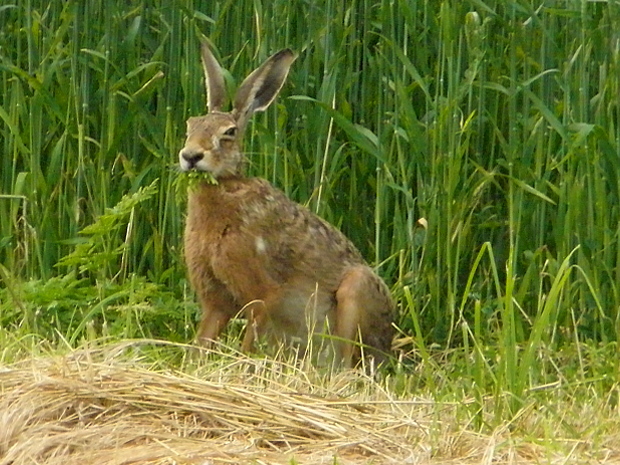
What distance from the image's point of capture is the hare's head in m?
6.05

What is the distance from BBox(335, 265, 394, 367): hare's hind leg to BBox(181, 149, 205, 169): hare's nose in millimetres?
869

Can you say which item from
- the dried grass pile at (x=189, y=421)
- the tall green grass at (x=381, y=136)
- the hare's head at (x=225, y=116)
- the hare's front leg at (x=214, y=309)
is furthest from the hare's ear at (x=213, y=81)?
the dried grass pile at (x=189, y=421)

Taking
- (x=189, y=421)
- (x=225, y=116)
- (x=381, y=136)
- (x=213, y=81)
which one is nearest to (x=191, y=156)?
(x=225, y=116)

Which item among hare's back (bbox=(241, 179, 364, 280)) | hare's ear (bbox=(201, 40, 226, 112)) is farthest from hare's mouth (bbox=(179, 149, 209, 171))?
hare's ear (bbox=(201, 40, 226, 112))

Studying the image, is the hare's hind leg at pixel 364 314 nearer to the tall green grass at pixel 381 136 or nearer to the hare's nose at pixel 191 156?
the tall green grass at pixel 381 136

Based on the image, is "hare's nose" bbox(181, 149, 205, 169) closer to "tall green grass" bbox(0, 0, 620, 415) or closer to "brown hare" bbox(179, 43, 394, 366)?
"brown hare" bbox(179, 43, 394, 366)

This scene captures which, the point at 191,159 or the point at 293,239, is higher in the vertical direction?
the point at 191,159

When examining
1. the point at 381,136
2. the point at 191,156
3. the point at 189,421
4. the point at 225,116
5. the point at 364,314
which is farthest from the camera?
the point at 381,136

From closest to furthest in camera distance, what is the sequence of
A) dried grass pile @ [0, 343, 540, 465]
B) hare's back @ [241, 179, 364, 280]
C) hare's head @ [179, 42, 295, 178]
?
dried grass pile @ [0, 343, 540, 465] → hare's head @ [179, 42, 295, 178] → hare's back @ [241, 179, 364, 280]

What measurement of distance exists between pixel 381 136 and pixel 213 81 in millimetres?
809

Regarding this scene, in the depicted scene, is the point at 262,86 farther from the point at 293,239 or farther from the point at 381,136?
the point at 293,239

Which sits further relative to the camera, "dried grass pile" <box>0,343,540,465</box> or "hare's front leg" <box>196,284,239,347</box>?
"hare's front leg" <box>196,284,239,347</box>

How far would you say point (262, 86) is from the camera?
247 inches

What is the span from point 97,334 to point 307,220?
42.6 inches
